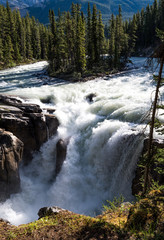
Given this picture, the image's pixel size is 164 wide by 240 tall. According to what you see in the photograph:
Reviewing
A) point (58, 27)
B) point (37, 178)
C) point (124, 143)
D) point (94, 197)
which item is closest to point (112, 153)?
point (124, 143)

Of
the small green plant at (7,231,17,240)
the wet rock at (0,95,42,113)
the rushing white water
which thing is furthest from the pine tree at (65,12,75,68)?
the small green plant at (7,231,17,240)

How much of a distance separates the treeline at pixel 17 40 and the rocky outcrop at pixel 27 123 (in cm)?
3685

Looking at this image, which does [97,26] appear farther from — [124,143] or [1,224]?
[1,224]

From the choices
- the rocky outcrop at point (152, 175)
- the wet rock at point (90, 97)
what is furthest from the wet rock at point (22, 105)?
the rocky outcrop at point (152, 175)

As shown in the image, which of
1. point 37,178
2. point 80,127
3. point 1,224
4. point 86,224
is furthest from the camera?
point 80,127

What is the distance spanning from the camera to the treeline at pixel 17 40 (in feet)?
171

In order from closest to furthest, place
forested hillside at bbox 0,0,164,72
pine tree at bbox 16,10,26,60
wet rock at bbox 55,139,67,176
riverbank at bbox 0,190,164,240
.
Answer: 1. riverbank at bbox 0,190,164,240
2. wet rock at bbox 55,139,67,176
3. forested hillside at bbox 0,0,164,72
4. pine tree at bbox 16,10,26,60

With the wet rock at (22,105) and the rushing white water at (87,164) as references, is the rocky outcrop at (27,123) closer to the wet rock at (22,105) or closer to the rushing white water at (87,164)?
the wet rock at (22,105)

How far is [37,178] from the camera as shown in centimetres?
1574

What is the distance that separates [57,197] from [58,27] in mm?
36225

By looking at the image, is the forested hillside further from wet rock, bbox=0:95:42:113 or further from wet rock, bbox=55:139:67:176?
wet rock, bbox=55:139:67:176

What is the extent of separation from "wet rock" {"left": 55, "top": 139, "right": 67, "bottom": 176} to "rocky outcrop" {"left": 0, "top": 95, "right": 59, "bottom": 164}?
1.35 m

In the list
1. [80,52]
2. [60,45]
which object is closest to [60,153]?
[80,52]

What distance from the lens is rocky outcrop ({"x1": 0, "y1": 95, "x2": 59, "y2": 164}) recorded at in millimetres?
14555
